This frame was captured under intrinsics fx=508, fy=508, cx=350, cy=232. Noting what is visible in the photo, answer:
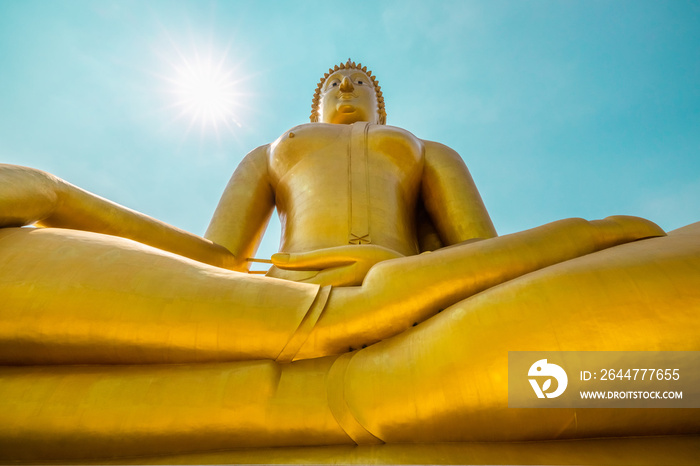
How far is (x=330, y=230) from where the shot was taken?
3832 millimetres

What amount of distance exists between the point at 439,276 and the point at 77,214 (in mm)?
2118

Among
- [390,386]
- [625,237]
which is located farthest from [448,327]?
[625,237]

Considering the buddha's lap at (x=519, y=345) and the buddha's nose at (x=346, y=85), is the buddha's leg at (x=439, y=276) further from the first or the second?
the buddha's nose at (x=346, y=85)

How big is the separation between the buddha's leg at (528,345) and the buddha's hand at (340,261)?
0.80 m

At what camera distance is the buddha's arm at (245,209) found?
4.07 metres

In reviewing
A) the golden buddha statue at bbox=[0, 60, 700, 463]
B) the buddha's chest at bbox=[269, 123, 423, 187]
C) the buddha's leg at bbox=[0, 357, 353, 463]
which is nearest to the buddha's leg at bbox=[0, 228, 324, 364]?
the golden buddha statue at bbox=[0, 60, 700, 463]

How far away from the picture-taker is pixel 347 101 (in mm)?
5344

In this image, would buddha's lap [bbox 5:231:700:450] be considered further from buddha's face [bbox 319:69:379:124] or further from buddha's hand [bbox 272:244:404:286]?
buddha's face [bbox 319:69:379:124]

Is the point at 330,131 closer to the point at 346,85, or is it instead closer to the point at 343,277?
the point at 346,85

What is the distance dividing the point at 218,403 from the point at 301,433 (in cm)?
34

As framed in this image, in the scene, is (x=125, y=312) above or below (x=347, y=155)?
below

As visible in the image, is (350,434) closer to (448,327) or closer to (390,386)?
(390,386)

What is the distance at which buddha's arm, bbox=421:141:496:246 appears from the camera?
407cm

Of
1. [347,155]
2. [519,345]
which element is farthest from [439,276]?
[347,155]
